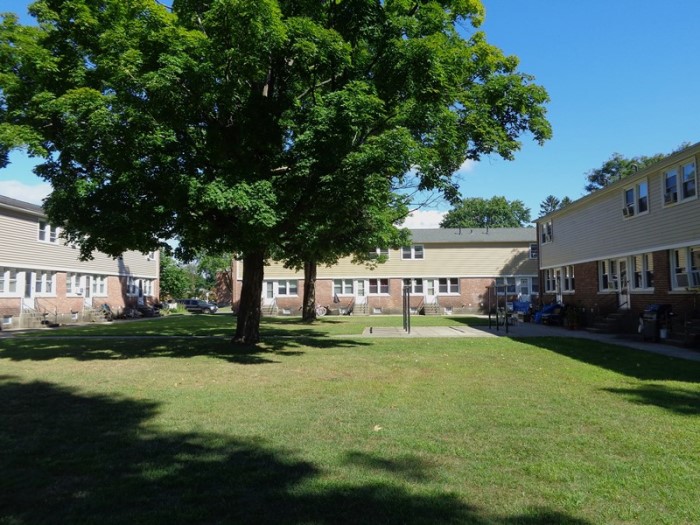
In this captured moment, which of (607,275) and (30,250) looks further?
(30,250)

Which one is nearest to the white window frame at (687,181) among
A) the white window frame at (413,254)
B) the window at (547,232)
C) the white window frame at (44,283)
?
the window at (547,232)

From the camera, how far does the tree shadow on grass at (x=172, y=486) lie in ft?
12.9

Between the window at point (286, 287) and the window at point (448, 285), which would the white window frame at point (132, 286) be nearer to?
the window at point (286, 287)

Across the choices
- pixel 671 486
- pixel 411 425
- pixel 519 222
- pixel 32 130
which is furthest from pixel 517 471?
pixel 519 222

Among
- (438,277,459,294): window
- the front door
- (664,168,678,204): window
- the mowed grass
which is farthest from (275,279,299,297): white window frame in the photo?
the mowed grass

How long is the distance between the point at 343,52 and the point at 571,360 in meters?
8.93

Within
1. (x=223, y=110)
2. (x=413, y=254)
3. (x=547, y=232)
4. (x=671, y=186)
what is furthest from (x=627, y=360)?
(x=413, y=254)

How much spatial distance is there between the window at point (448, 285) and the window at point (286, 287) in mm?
11915

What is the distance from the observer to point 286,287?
4475 centimetres

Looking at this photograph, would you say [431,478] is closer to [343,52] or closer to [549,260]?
[343,52]

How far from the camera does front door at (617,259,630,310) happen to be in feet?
70.0

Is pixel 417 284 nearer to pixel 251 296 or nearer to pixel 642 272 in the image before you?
pixel 642 272

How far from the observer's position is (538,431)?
6.29 meters

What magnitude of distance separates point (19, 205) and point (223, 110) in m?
20.3
